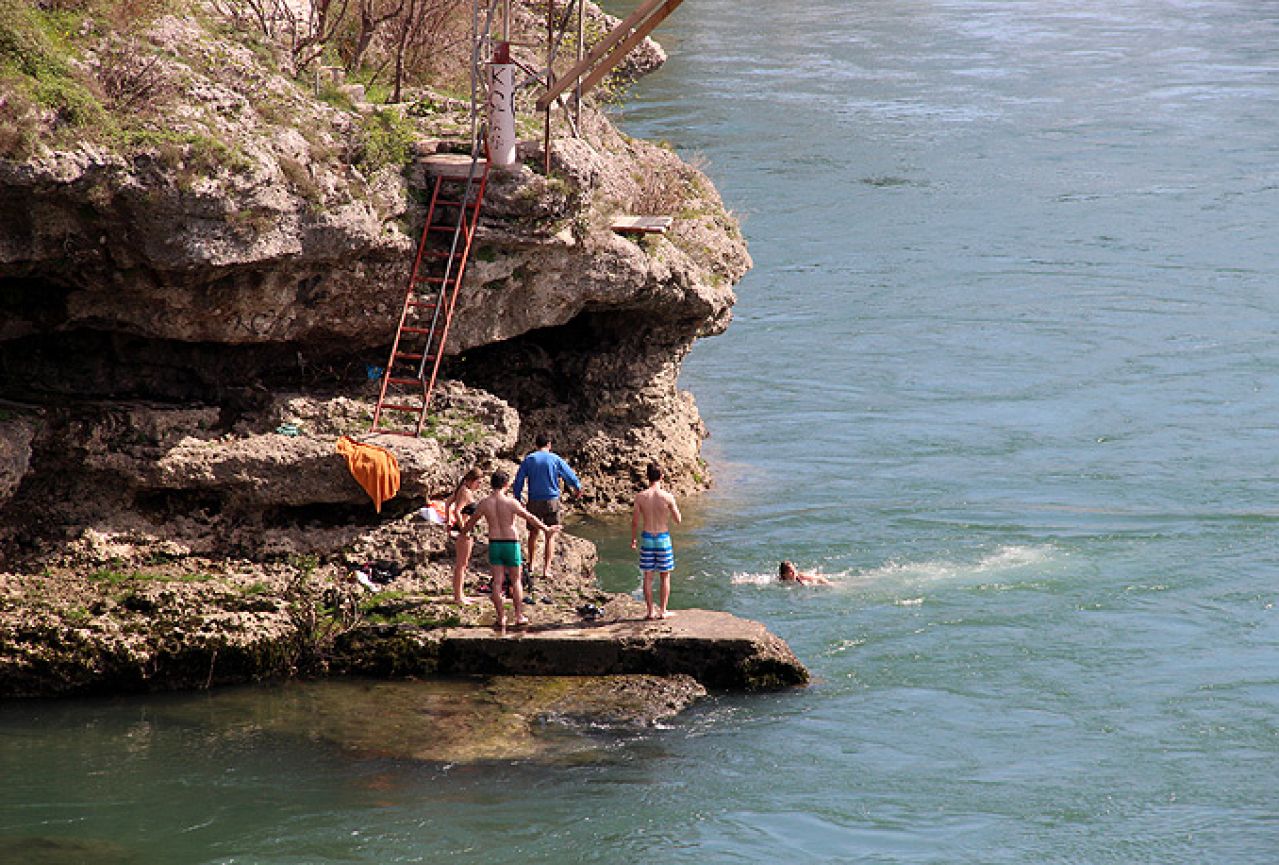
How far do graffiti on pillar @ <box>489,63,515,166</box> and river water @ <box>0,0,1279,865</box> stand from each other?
477cm

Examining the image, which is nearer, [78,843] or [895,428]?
[78,843]

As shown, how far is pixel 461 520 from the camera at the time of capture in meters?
17.2

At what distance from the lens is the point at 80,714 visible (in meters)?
15.6

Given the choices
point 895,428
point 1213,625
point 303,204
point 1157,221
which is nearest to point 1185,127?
point 1157,221

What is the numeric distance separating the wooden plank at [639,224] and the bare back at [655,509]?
4954 mm

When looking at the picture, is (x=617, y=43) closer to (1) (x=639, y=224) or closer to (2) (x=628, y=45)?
(2) (x=628, y=45)

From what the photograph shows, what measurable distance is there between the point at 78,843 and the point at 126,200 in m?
5.77

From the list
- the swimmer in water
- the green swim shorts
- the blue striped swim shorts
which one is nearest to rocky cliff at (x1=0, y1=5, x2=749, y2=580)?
the green swim shorts

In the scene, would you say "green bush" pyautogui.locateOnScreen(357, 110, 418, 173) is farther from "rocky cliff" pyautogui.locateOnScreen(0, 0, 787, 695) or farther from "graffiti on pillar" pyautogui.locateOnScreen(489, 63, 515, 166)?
"graffiti on pillar" pyautogui.locateOnScreen(489, 63, 515, 166)

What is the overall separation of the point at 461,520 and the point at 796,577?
4252mm

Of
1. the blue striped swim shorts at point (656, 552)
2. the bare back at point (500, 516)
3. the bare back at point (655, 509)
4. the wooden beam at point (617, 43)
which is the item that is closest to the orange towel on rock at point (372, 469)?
the bare back at point (500, 516)

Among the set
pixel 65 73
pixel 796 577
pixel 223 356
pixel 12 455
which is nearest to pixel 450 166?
pixel 223 356

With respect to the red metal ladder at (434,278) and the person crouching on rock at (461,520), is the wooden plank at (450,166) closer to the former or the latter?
the red metal ladder at (434,278)

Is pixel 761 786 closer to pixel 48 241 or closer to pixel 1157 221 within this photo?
pixel 48 241
